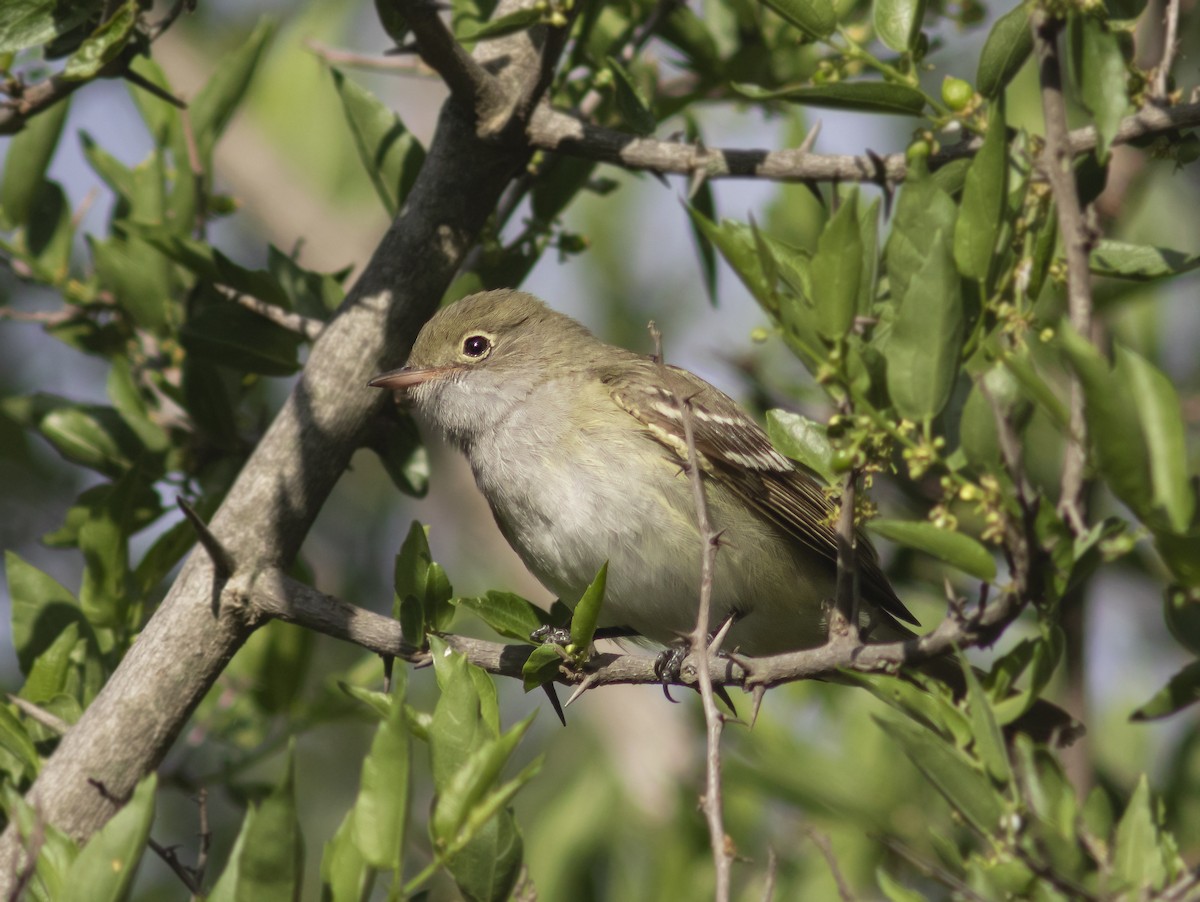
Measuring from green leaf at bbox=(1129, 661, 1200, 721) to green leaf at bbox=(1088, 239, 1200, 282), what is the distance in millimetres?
901

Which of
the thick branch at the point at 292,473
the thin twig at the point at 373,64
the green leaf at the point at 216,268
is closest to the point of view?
the thick branch at the point at 292,473

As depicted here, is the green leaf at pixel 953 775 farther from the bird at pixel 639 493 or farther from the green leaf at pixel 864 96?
the bird at pixel 639 493

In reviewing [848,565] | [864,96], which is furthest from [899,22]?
[848,565]

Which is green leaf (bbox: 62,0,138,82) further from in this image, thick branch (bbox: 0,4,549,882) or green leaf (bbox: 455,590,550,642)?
green leaf (bbox: 455,590,550,642)

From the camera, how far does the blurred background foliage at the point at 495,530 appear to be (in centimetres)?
246

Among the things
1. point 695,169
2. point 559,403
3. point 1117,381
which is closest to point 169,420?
point 559,403

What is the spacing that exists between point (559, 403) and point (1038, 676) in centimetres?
265

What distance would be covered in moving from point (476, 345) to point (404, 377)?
47.9 inches

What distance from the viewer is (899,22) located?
312cm

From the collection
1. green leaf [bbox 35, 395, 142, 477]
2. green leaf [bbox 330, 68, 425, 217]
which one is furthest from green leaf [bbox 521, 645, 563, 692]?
→ green leaf [bbox 35, 395, 142, 477]

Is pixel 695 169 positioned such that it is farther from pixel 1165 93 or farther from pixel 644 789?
pixel 644 789

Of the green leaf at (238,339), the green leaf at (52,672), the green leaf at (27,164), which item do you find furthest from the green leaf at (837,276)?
the green leaf at (27,164)

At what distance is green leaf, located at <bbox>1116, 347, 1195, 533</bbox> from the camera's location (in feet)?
6.68

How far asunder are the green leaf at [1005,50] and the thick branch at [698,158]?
0.51 metres
